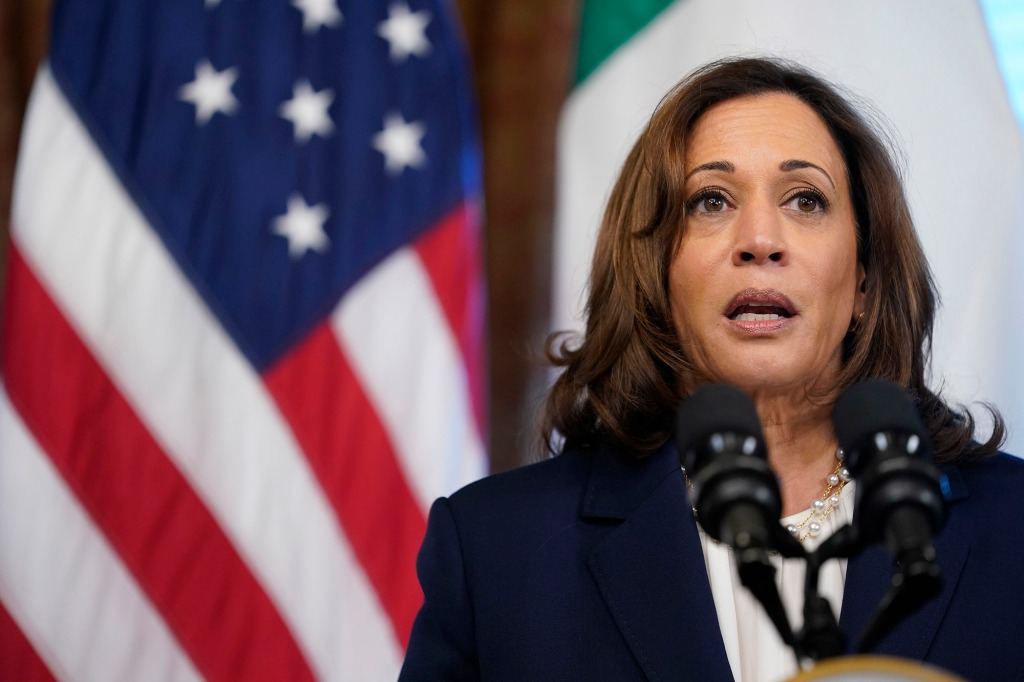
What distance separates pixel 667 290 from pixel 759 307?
22cm

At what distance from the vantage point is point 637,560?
166 centimetres

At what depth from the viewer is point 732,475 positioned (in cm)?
98

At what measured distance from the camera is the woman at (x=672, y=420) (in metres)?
1.59

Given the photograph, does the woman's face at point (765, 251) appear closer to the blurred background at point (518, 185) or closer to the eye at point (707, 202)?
the eye at point (707, 202)

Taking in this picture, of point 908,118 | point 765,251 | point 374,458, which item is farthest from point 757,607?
point 908,118

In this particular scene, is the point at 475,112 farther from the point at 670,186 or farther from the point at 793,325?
the point at 793,325

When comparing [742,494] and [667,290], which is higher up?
[667,290]

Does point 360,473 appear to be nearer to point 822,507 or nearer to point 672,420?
point 672,420

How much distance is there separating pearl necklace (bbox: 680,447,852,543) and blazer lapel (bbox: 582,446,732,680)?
55 millimetres

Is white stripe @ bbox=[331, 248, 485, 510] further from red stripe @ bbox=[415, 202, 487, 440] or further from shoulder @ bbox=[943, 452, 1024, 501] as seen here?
shoulder @ bbox=[943, 452, 1024, 501]

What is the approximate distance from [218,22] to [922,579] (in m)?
2.05

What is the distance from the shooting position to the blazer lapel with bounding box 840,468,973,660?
5.00 feet

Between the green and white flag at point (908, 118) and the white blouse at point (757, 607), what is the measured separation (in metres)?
0.82

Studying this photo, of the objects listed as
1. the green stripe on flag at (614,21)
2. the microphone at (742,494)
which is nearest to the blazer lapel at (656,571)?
the microphone at (742,494)
